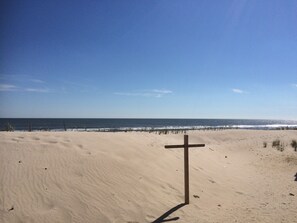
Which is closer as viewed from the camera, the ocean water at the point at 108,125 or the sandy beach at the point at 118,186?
the sandy beach at the point at 118,186

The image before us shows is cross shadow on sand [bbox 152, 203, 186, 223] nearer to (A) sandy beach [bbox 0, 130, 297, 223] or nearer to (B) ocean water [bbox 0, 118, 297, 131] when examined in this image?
(A) sandy beach [bbox 0, 130, 297, 223]

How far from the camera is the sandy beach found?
7.11 metres

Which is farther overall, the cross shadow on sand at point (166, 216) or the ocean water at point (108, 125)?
the ocean water at point (108, 125)

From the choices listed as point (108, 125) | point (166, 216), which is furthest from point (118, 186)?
point (108, 125)

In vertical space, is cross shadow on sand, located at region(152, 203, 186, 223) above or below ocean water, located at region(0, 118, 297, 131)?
below

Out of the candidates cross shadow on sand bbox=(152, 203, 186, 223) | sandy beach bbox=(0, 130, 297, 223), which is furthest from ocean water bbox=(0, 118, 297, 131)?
cross shadow on sand bbox=(152, 203, 186, 223)

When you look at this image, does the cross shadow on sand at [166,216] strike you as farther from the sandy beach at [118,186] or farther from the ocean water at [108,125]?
the ocean water at [108,125]

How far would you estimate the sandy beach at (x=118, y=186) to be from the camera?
7113mm

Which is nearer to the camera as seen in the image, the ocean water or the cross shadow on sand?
the cross shadow on sand

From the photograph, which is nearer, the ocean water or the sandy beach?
the sandy beach

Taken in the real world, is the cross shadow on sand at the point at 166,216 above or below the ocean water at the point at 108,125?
below

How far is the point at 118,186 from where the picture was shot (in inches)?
340

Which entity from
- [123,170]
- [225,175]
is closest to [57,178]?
[123,170]

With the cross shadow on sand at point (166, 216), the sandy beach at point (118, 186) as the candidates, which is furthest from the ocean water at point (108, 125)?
the cross shadow on sand at point (166, 216)
